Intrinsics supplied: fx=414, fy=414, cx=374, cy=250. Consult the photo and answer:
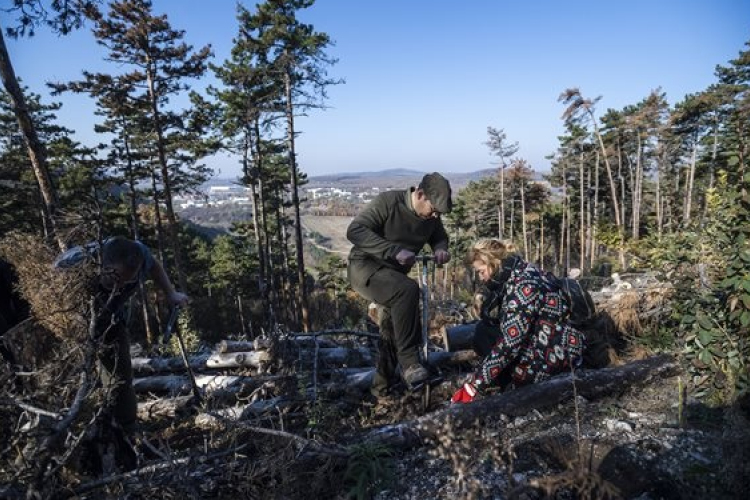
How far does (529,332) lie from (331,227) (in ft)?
462

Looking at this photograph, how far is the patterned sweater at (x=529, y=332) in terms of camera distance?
3.25m

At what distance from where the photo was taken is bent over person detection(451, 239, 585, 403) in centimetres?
325

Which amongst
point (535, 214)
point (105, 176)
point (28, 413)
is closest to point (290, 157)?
point (105, 176)

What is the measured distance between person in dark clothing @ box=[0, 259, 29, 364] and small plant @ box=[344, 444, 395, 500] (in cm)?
307

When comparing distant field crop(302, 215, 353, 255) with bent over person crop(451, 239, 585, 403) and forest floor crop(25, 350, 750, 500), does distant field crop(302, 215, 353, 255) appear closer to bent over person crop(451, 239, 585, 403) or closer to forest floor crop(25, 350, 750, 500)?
bent over person crop(451, 239, 585, 403)

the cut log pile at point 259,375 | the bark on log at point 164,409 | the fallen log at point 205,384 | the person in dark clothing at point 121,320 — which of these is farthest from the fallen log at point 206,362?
the person in dark clothing at point 121,320

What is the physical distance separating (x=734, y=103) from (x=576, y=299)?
32.3 meters

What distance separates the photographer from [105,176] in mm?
20281

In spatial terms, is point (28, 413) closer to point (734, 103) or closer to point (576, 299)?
point (576, 299)

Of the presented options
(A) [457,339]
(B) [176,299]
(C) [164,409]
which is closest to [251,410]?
(C) [164,409]

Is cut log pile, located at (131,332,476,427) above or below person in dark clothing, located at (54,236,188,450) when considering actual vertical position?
below

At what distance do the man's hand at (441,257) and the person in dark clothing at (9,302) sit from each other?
3.49m

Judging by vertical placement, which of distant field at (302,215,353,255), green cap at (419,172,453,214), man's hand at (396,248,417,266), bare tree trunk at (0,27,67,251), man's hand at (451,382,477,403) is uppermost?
bare tree trunk at (0,27,67,251)

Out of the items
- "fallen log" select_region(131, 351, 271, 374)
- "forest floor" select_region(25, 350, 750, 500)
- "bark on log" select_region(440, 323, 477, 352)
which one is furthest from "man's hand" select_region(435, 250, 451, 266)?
"fallen log" select_region(131, 351, 271, 374)
